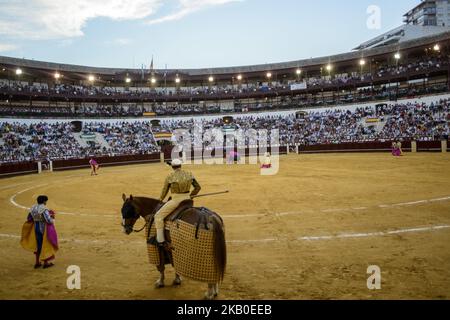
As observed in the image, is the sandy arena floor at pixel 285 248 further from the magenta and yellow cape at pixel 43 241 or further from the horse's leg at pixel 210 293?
the magenta and yellow cape at pixel 43 241

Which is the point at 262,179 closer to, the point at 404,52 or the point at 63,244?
the point at 63,244

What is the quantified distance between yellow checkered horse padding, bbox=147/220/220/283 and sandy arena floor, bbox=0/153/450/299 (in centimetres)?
47

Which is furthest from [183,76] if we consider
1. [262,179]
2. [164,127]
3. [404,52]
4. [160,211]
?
[160,211]

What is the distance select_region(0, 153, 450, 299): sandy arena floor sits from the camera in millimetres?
5008

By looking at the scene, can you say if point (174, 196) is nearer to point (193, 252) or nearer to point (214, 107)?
point (193, 252)

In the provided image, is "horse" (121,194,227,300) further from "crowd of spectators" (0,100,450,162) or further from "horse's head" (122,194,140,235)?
"crowd of spectators" (0,100,450,162)

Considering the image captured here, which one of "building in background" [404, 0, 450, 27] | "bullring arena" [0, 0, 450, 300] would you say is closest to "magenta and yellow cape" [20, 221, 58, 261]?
"bullring arena" [0, 0, 450, 300]

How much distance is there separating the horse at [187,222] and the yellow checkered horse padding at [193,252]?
1.0 inches

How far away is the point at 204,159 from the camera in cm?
3697

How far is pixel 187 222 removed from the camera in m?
4.73

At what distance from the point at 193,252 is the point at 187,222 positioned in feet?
1.37

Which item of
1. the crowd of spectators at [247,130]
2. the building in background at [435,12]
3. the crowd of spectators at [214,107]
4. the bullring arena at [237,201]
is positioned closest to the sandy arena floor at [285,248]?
the bullring arena at [237,201]

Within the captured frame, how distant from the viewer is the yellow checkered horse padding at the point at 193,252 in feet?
14.8

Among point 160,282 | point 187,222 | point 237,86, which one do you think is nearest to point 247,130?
point 237,86
